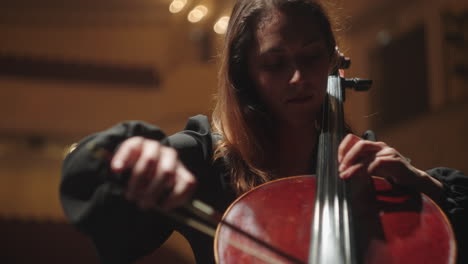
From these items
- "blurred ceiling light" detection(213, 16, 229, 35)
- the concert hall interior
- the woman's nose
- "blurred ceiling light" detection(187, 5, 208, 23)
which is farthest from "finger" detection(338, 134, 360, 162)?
"blurred ceiling light" detection(187, 5, 208, 23)

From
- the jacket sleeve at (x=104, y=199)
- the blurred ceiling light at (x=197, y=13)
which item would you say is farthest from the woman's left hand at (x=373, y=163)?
the blurred ceiling light at (x=197, y=13)

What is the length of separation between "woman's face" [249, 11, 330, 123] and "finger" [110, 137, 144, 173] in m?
0.34

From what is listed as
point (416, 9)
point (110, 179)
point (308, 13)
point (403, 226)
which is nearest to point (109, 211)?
point (110, 179)

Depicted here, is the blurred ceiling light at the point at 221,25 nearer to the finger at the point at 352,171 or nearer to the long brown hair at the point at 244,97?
the long brown hair at the point at 244,97

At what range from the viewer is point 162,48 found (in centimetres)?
513

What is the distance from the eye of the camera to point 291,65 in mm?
788

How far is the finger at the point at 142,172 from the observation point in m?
0.46

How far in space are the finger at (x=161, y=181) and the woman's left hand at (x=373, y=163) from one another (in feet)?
0.78

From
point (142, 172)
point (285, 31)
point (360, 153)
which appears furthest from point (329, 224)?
point (285, 31)

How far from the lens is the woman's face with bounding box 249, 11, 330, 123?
2.58 feet

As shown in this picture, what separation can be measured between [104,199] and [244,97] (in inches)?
16.0

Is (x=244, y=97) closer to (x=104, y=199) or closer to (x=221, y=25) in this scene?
(x=104, y=199)

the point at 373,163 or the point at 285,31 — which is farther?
the point at 285,31

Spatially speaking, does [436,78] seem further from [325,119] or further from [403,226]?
[403,226]
